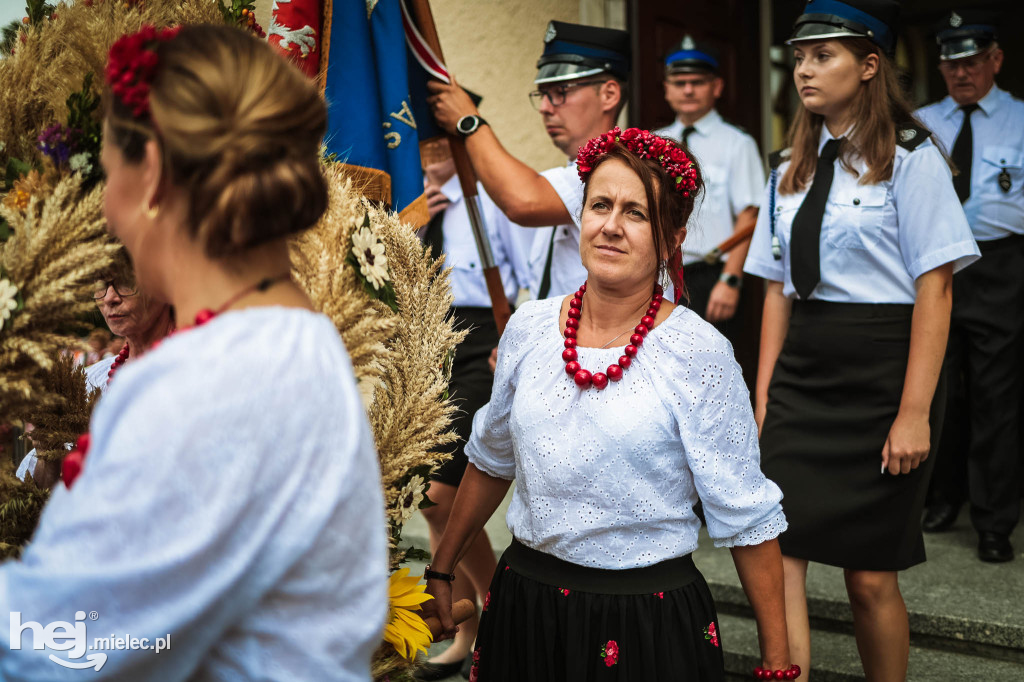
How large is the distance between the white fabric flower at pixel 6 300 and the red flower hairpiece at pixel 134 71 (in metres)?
0.38

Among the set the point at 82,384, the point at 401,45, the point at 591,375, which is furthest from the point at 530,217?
the point at 82,384

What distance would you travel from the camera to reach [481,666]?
2432 millimetres

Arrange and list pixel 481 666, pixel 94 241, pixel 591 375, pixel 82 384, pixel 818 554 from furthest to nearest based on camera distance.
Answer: pixel 818 554 < pixel 481 666 < pixel 591 375 < pixel 82 384 < pixel 94 241

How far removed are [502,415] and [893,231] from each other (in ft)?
4.68

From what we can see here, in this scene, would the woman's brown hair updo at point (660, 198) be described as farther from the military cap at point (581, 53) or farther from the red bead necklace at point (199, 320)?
the military cap at point (581, 53)

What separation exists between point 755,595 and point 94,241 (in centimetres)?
153

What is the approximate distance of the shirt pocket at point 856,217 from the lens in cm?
312

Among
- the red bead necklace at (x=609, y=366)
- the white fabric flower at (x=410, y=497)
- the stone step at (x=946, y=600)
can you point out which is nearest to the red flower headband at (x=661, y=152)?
the red bead necklace at (x=609, y=366)

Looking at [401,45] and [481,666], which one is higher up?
[401,45]

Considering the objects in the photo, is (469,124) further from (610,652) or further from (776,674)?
(776,674)

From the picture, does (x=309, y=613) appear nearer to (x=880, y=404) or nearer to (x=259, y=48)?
(x=259, y=48)

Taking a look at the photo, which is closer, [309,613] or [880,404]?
[309,613]

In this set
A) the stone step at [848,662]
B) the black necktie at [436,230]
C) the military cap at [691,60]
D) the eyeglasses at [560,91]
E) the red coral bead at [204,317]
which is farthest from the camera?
the military cap at [691,60]

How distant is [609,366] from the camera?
2.26m
